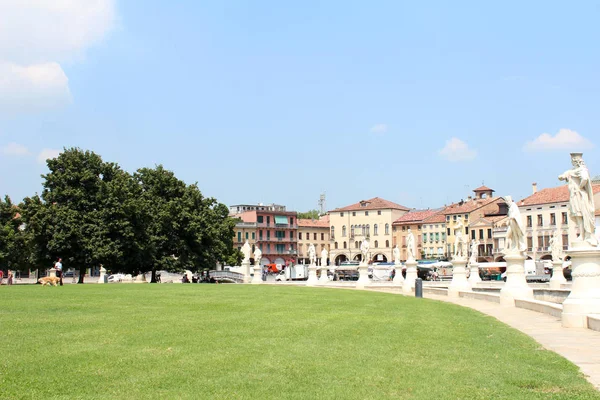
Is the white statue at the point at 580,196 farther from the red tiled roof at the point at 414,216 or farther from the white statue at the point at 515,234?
the red tiled roof at the point at 414,216

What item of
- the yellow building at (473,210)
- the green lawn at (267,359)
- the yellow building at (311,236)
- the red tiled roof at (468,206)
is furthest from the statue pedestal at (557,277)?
the yellow building at (311,236)

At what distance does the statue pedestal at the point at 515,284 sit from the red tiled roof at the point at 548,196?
80199 mm

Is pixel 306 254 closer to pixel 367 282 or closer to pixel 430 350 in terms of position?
pixel 367 282

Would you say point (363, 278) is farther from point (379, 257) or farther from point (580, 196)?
point (379, 257)

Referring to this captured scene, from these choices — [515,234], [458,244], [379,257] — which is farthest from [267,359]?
[379,257]

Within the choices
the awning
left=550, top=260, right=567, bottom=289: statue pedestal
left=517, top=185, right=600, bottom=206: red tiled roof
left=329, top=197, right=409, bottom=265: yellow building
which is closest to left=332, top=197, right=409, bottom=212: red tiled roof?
left=329, top=197, right=409, bottom=265: yellow building

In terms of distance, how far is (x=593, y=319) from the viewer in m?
15.6

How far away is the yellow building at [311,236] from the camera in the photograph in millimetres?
147500

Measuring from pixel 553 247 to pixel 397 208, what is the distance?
96915 mm

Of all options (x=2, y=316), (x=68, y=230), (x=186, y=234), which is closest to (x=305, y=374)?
(x=2, y=316)

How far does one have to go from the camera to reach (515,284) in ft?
83.0

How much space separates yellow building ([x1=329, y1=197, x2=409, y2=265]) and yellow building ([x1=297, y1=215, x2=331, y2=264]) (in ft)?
15.1

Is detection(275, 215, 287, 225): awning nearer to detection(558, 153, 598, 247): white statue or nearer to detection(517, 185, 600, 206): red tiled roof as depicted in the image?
detection(517, 185, 600, 206): red tiled roof

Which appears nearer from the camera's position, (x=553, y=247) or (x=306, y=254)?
(x=553, y=247)
